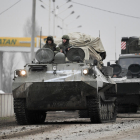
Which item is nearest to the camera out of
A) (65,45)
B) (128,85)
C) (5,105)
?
(65,45)

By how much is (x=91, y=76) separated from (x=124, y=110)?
23.8 ft

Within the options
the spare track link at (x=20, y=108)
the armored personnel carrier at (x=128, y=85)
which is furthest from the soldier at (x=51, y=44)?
the armored personnel carrier at (x=128, y=85)

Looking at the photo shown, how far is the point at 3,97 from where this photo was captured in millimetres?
21328

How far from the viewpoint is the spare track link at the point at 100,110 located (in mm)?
12922

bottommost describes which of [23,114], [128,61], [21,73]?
[23,114]

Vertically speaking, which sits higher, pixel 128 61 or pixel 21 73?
pixel 128 61

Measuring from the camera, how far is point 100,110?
526 inches

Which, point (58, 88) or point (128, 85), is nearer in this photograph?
point (58, 88)

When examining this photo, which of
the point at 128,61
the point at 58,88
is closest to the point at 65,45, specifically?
the point at 58,88

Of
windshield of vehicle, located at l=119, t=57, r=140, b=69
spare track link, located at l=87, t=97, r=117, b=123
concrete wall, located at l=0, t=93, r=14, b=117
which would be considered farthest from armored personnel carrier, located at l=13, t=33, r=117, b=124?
concrete wall, located at l=0, t=93, r=14, b=117

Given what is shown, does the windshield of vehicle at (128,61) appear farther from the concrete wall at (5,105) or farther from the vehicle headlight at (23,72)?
the vehicle headlight at (23,72)

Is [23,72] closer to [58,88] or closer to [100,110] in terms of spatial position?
[58,88]

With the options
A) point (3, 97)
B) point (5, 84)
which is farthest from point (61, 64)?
point (5, 84)

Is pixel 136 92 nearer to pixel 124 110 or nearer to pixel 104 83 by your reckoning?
pixel 124 110
